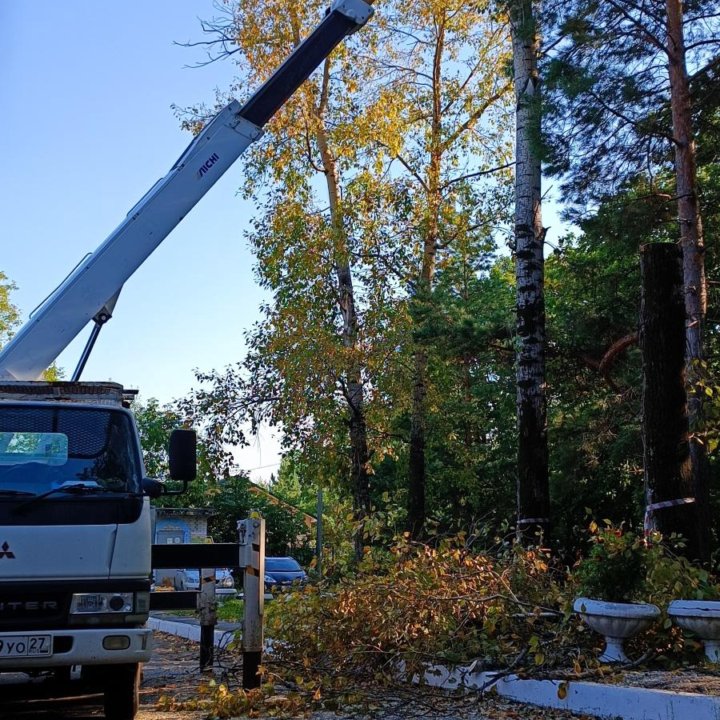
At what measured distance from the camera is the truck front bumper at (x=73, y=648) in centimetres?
582

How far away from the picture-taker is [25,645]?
230 inches

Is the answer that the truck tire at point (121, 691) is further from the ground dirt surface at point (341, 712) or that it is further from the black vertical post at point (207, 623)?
the black vertical post at point (207, 623)

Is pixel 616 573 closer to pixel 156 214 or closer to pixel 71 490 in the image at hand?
pixel 71 490

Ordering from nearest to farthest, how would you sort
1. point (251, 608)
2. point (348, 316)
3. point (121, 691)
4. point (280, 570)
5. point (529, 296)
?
point (121, 691) → point (251, 608) → point (529, 296) → point (348, 316) → point (280, 570)

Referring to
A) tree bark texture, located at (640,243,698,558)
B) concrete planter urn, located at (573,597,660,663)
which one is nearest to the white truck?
concrete planter urn, located at (573,597,660,663)

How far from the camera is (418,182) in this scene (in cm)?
2178

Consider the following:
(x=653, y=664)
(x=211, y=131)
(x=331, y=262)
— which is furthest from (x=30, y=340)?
(x=331, y=262)

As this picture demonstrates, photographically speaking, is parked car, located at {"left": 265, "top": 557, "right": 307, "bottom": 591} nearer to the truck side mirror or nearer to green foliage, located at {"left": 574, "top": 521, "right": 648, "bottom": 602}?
green foliage, located at {"left": 574, "top": 521, "right": 648, "bottom": 602}

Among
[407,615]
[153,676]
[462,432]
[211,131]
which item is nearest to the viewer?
[407,615]

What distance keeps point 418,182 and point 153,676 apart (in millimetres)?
14899

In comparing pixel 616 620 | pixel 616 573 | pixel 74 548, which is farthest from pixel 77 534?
pixel 616 573

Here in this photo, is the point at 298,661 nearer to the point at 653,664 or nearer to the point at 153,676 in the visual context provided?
the point at 153,676

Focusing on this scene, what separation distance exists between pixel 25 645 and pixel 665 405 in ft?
20.5

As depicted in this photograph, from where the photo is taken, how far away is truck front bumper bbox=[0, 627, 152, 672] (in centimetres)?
582
